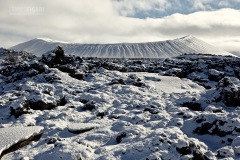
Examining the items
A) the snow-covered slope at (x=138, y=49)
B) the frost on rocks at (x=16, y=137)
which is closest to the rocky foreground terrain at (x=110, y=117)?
the frost on rocks at (x=16, y=137)

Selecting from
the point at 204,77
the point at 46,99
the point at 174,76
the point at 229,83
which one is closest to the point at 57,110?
the point at 46,99

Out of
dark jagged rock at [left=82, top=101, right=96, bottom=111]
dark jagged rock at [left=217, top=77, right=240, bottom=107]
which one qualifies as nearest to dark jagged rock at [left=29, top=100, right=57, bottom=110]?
dark jagged rock at [left=82, top=101, right=96, bottom=111]

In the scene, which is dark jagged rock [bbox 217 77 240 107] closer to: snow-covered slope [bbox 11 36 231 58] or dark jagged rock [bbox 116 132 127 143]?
dark jagged rock [bbox 116 132 127 143]

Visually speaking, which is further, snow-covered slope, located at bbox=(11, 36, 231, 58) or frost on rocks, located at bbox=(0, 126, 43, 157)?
snow-covered slope, located at bbox=(11, 36, 231, 58)

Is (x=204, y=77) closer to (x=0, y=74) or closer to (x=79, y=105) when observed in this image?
(x=79, y=105)

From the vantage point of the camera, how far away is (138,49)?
110000mm

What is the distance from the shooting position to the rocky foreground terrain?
46.9 ft

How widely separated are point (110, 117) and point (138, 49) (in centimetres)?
9198

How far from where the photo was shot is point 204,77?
33156 millimetres

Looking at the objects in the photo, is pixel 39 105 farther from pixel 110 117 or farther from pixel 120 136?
pixel 120 136

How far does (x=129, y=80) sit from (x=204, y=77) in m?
9.81

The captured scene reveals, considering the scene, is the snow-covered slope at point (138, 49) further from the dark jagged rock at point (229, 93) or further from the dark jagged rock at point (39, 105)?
the dark jagged rock at point (39, 105)

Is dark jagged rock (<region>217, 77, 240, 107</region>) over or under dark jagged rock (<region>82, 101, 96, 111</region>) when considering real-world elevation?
over

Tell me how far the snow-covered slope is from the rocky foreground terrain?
72740mm
